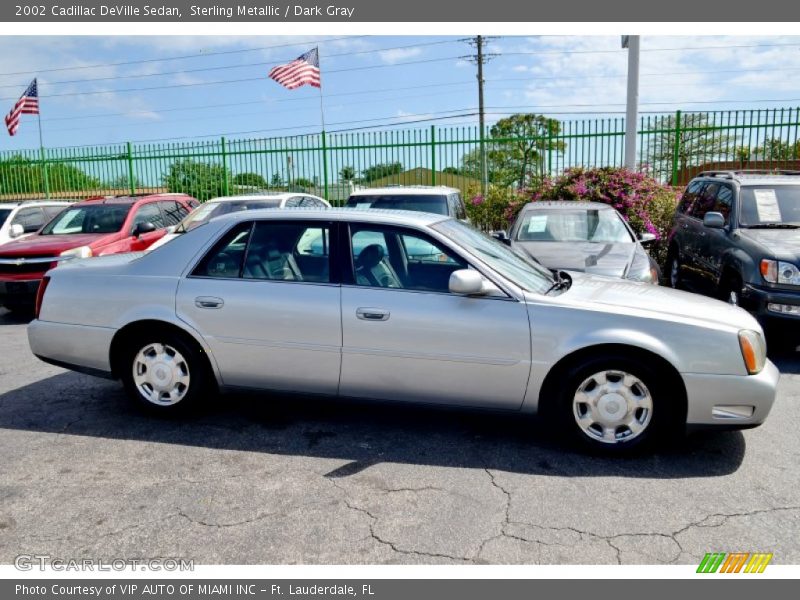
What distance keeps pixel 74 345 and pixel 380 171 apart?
36.8 feet

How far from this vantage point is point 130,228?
1015 centimetres

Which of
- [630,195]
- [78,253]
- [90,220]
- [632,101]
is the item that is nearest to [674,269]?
[630,195]

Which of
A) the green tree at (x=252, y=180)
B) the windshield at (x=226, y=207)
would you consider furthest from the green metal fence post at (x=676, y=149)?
the green tree at (x=252, y=180)

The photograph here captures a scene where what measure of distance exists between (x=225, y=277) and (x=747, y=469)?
3582 mm

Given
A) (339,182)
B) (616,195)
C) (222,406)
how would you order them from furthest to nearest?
(339,182) → (616,195) → (222,406)

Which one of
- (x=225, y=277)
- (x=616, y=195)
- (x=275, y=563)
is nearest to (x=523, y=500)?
(x=275, y=563)

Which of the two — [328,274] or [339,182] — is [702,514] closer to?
[328,274]

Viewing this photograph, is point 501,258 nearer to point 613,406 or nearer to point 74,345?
point 613,406

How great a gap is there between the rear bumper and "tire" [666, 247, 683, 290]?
24.3 ft

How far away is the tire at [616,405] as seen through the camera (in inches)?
159

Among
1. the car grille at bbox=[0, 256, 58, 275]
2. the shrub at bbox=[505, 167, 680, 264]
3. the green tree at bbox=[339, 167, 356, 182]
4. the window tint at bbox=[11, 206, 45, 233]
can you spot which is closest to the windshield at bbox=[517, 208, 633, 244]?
the shrub at bbox=[505, 167, 680, 264]

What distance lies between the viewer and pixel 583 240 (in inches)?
323

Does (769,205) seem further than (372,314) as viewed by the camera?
Yes

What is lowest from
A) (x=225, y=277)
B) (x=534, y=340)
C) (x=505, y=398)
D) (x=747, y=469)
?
(x=747, y=469)
